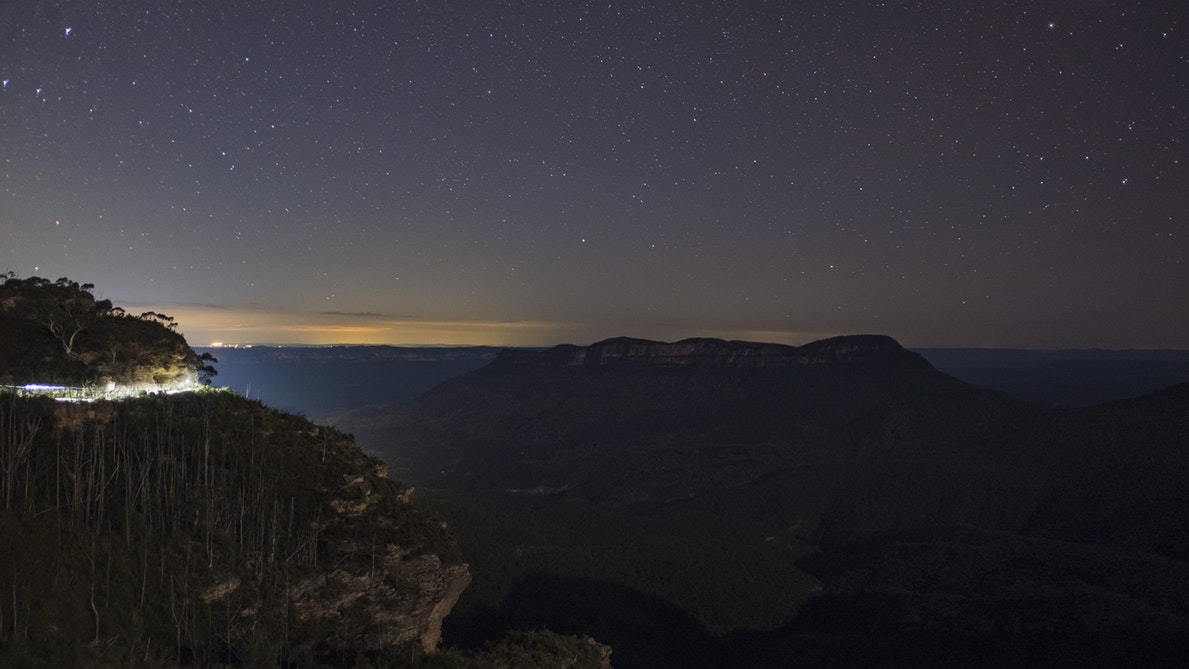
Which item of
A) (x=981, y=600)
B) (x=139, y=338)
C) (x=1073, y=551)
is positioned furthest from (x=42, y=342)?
(x=1073, y=551)

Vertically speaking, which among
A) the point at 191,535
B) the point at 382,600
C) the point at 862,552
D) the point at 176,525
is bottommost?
the point at 862,552

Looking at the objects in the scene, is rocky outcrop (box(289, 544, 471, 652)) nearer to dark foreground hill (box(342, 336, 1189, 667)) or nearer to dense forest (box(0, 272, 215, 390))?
dense forest (box(0, 272, 215, 390))

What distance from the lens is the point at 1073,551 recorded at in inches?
4033

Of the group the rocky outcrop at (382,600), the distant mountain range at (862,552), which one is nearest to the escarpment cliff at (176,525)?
the rocky outcrop at (382,600)

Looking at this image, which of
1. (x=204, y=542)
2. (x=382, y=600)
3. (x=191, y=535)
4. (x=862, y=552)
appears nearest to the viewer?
(x=204, y=542)

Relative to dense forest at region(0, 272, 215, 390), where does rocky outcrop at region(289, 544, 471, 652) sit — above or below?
below

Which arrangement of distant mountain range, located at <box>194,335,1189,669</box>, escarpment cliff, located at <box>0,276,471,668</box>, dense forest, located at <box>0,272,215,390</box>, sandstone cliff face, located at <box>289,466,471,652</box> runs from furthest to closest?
1. distant mountain range, located at <box>194,335,1189,669</box>
2. dense forest, located at <box>0,272,215,390</box>
3. sandstone cliff face, located at <box>289,466,471,652</box>
4. escarpment cliff, located at <box>0,276,471,668</box>

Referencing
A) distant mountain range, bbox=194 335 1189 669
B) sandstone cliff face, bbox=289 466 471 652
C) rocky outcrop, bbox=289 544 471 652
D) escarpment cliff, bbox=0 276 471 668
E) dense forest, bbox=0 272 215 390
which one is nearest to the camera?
escarpment cliff, bbox=0 276 471 668

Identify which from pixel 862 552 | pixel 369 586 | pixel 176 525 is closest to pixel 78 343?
pixel 176 525

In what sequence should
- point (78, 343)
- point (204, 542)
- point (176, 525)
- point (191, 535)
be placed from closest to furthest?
1. point (176, 525)
2. point (204, 542)
3. point (191, 535)
4. point (78, 343)

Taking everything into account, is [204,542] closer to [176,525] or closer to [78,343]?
[176,525]

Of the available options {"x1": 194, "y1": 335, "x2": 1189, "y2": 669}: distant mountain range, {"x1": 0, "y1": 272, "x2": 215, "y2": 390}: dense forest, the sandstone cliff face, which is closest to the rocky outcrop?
the sandstone cliff face

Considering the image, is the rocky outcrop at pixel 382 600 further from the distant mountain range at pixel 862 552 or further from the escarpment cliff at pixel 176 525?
the distant mountain range at pixel 862 552

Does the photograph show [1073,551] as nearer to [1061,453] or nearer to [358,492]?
[1061,453]
